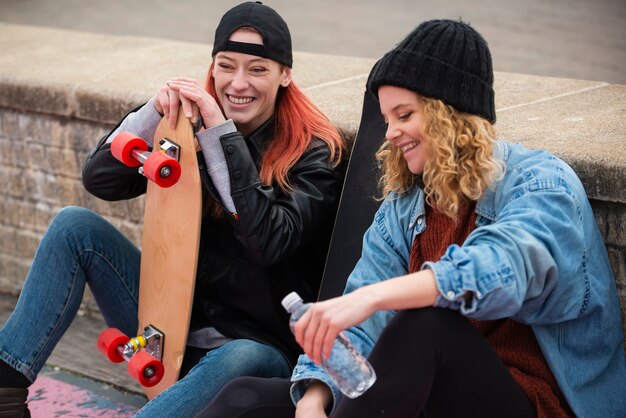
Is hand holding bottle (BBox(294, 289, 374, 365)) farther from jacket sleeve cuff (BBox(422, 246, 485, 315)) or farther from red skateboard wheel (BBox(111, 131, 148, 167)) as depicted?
red skateboard wheel (BBox(111, 131, 148, 167))

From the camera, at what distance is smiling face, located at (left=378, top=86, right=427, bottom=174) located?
253 cm

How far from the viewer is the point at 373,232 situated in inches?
110

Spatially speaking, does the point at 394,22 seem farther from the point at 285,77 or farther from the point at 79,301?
the point at 79,301

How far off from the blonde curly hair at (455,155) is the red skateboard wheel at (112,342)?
3.91ft

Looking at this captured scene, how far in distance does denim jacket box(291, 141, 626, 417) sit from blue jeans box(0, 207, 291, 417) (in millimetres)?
369

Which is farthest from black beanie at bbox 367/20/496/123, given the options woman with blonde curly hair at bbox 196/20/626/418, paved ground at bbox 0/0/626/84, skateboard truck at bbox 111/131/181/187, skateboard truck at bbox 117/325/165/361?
paved ground at bbox 0/0/626/84

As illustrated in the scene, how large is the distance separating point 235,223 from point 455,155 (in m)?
0.75

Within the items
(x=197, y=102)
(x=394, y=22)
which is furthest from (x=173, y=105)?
(x=394, y=22)

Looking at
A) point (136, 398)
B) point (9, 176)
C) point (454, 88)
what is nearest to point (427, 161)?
point (454, 88)

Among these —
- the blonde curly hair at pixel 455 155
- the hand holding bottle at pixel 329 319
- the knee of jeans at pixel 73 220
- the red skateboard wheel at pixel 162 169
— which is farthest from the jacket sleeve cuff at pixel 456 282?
the knee of jeans at pixel 73 220

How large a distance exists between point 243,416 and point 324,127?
1.03 metres

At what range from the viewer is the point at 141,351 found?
3.14 m

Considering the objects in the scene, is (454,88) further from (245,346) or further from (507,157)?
(245,346)

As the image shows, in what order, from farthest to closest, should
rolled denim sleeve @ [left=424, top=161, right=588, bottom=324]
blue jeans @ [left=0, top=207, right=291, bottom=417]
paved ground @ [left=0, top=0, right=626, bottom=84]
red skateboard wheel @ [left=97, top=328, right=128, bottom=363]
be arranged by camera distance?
paved ground @ [left=0, top=0, right=626, bottom=84] → red skateboard wheel @ [left=97, top=328, right=128, bottom=363] → blue jeans @ [left=0, top=207, right=291, bottom=417] → rolled denim sleeve @ [left=424, top=161, right=588, bottom=324]
